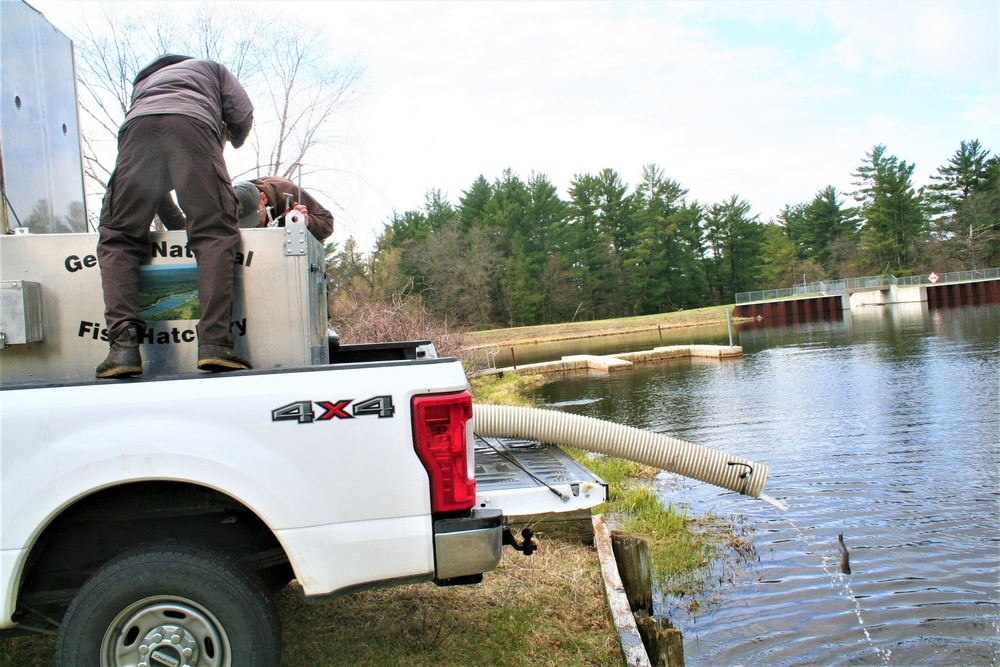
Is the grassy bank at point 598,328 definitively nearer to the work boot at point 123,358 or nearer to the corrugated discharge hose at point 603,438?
the corrugated discharge hose at point 603,438

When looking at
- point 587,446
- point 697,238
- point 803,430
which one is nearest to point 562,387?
point 803,430

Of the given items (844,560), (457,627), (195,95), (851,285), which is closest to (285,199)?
(195,95)

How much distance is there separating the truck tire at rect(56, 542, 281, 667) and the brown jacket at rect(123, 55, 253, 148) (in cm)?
185

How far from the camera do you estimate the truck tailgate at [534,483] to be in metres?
4.47

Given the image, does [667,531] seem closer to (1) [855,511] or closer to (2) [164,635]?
(1) [855,511]

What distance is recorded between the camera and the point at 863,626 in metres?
5.88

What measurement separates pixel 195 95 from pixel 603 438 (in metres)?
4.44

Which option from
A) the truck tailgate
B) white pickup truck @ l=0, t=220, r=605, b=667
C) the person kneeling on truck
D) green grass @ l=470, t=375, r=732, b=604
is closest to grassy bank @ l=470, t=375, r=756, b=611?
green grass @ l=470, t=375, r=732, b=604

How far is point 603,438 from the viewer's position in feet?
21.7

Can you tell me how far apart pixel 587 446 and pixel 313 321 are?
12.0ft

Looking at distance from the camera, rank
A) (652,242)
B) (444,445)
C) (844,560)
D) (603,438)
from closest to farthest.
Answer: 1. (444,445)
2. (603,438)
3. (844,560)
4. (652,242)

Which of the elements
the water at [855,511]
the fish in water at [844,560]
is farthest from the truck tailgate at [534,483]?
the fish in water at [844,560]

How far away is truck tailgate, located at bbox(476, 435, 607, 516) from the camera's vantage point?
447 cm

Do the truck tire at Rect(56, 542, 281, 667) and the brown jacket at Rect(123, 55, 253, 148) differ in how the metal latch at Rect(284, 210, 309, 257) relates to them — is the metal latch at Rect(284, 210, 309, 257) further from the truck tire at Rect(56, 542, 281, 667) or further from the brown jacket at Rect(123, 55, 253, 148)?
the truck tire at Rect(56, 542, 281, 667)
